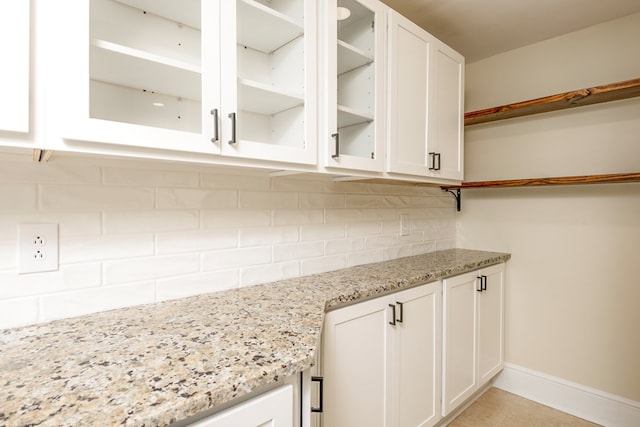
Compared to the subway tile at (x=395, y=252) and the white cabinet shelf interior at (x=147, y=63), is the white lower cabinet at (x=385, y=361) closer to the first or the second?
the subway tile at (x=395, y=252)

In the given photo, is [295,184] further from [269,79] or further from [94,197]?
[94,197]

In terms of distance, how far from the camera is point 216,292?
4.20 feet

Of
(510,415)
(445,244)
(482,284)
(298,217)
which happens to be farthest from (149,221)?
(510,415)

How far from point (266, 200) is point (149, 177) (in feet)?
1.57

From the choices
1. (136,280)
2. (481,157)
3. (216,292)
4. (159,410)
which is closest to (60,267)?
(136,280)

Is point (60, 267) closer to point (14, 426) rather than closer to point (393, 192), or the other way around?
point (14, 426)

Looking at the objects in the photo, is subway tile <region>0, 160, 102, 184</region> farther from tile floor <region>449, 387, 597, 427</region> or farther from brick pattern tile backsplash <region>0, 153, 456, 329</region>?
tile floor <region>449, 387, 597, 427</region>

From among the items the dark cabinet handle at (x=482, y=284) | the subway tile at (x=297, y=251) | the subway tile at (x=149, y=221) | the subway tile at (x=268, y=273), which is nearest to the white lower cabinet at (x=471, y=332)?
the dark cabinet handle at (x=482, y=284)

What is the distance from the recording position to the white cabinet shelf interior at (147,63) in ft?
2.71

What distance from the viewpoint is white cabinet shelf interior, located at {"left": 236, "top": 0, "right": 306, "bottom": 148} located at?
1.08m

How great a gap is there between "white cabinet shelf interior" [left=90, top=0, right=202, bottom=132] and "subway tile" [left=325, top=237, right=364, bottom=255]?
0.94 metres

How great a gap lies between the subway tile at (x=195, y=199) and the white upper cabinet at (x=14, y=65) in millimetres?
495

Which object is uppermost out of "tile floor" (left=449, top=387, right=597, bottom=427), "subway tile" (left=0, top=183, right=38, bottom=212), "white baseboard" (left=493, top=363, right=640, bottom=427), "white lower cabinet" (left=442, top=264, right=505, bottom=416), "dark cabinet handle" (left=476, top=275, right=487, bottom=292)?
"subway tile" (left=0, top=183, right=38, bottom=212)

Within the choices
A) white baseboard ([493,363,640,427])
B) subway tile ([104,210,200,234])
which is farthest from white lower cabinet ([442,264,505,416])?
subway tile ([104,210,200,234])
